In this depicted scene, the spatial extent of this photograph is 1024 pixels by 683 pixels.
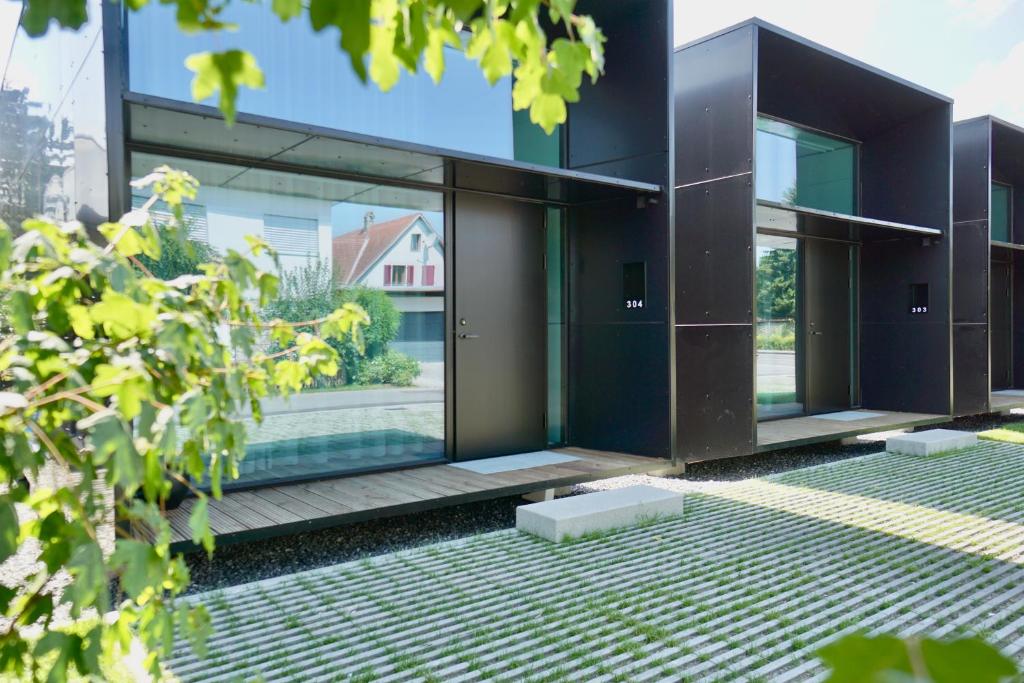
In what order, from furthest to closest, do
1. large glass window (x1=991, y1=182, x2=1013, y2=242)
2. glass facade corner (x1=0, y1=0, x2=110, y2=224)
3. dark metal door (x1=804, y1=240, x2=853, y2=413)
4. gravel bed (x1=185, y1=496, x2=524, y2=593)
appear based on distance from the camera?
large glass window (x1=991, y1=182, x2=1013, y2=242), dark metal door (x1=804, y1=240, x2=853, y2=413), gravel bed (x1=185, y1=496, x2=524, y2=593), glass facade corner (x1=0, y1=0, x2=110, y2=224)

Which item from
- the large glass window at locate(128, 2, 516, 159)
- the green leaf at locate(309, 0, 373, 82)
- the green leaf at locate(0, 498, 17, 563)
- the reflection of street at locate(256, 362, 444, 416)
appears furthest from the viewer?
the reflection of street at locate(256, 362, 444, 416)

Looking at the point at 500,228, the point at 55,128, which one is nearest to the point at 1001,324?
the point at 500,228

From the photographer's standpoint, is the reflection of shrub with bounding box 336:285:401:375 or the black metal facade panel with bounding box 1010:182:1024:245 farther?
the black metal facade panel with bounding box 1010:182:1024:245

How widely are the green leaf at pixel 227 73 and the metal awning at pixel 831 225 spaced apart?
715 cm

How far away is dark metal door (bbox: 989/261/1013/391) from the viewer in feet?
45.9

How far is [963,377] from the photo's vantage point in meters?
10.7

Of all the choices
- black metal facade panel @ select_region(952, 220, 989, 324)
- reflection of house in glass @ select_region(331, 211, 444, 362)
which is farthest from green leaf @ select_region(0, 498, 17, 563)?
black metal facade panel @ select_region(952, 220, 989, 324)

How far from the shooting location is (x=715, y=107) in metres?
7.43

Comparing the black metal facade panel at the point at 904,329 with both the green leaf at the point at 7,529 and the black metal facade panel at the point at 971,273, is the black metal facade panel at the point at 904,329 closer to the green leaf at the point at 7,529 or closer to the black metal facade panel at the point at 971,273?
the black metal facade panel at the point at 971,273

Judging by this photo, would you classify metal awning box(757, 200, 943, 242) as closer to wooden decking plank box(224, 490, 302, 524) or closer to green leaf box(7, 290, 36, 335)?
wooden decking plank box(224, 490, 302, 524)

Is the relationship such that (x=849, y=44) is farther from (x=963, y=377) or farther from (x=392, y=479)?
(x=392, y=479)

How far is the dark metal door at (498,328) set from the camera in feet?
21.9

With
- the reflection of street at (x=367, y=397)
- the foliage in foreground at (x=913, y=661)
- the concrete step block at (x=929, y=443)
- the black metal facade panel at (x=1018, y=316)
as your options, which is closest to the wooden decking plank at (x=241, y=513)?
the reflection of street at (x=367, y=397)

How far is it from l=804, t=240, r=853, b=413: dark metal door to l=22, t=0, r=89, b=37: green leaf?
9.72m
